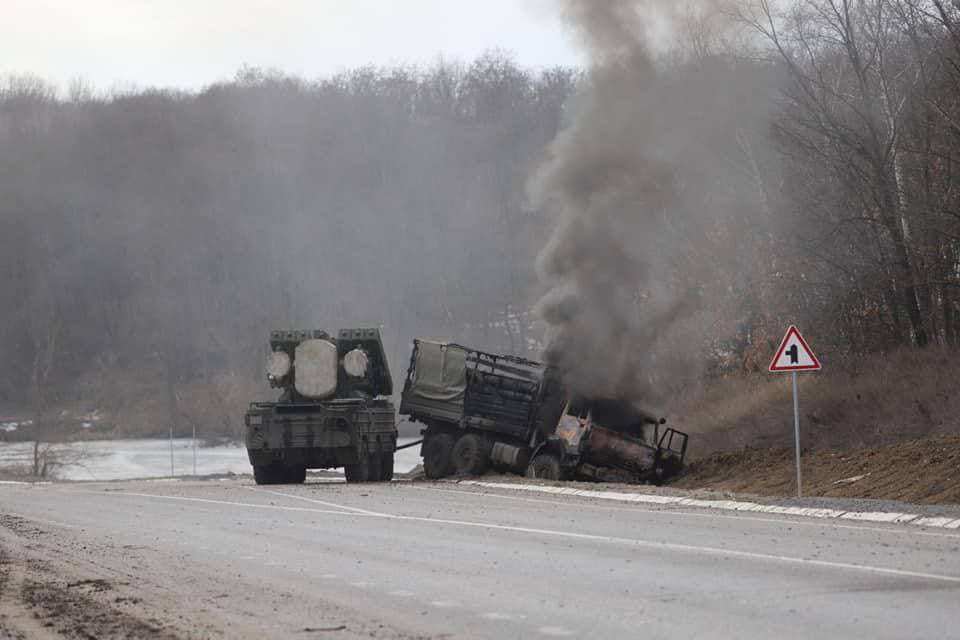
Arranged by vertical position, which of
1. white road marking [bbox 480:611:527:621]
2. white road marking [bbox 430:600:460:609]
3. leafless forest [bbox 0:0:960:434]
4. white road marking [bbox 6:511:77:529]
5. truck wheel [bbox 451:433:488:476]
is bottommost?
white road marking [bbox 480:611:527:621]

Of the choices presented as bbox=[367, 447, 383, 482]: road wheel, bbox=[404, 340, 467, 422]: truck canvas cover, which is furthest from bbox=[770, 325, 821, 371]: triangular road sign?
bbox=[367, 447, 383, 482]: road wheel

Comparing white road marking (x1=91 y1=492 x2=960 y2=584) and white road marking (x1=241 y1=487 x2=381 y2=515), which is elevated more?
white road marking (x1=241 y1=487 x2=381 y2=515)

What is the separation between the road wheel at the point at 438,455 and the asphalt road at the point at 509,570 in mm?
8658

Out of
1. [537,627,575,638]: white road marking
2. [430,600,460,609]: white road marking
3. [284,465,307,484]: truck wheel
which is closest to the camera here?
[537,627,575,638]: white road marking

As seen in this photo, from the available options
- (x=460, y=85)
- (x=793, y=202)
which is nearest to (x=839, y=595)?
(x=793, y=202)

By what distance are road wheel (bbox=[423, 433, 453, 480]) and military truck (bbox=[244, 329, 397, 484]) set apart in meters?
0.75

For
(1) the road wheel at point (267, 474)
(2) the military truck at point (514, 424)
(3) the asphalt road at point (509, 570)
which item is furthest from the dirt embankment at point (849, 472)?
(1) the road wheel at point (267, 474)

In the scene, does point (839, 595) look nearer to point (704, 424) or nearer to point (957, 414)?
point (957, 414)

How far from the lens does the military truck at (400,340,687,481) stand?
2722 centimetres

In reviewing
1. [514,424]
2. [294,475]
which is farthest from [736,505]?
[294,475]

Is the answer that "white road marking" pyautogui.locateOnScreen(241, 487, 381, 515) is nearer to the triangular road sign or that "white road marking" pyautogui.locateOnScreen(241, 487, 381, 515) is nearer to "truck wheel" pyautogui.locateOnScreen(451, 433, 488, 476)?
"truck wheel" pyautogui.locateOnScreen(451, 433, 488, 476)

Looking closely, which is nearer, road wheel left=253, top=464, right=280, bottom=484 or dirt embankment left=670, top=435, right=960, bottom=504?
dirt embankment left=670, top=435, right=960, bottom=504

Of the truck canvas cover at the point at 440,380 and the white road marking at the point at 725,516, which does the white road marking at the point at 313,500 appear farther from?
the truck canvas cover at the point at 440,380

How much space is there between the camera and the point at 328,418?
29.2 metres
